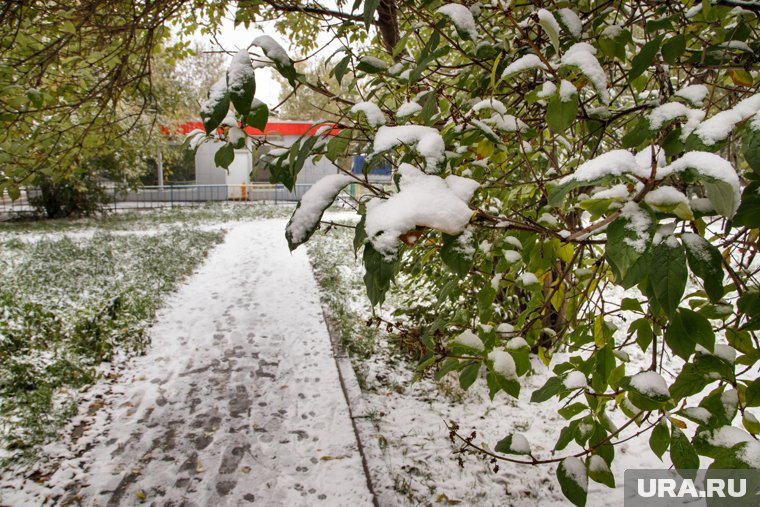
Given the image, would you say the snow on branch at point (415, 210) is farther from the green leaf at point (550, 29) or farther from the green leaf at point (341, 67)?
the green leaf at point (341, 67)

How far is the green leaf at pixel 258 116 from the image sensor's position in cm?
103

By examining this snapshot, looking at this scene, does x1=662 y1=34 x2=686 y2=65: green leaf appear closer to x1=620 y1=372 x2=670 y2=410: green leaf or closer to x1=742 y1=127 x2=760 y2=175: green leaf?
x1=742 y1=127 x2=760 y2=175: green leaf

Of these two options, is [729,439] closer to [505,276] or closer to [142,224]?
[505,276]

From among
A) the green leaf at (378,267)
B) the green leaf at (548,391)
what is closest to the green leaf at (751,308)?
the green leaf at (548,391)

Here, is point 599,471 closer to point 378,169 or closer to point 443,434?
point 378,169

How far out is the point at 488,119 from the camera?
1.37 m

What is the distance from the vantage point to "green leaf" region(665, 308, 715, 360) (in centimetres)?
95

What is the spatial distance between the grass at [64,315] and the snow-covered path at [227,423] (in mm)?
318

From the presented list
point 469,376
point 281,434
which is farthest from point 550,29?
point 281,434

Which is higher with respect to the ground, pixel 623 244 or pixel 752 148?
pixel 752 148

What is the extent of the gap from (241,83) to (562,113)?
0.67 metres

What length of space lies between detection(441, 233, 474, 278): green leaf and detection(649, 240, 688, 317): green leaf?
0.30 m

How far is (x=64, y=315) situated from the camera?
4949 mm

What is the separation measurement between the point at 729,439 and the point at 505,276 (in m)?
1.04
